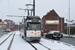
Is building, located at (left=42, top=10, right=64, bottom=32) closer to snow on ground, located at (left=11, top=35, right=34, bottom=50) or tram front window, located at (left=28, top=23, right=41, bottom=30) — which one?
tram front window, located at (left=28, top=23, right=41, bottom=30)

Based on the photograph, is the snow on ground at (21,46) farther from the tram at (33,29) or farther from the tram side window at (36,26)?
the tram side window at (36,26)

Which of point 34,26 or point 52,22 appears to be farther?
point 52,22

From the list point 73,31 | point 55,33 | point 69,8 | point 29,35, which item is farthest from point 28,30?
point 73,31

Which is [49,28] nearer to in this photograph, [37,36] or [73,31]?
[73,31]

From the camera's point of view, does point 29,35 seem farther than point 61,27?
No

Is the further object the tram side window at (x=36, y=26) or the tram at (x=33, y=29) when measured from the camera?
the tram side window at (x=36, y=26)

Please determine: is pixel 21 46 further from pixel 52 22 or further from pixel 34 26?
pixel 52 22

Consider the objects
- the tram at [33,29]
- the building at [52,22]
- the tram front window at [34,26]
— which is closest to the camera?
the tram at [33,29]

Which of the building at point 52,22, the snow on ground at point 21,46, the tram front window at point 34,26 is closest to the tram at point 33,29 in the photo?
the tram front window at point 34,26

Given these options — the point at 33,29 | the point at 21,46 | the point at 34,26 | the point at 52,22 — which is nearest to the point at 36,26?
the point at 34,26

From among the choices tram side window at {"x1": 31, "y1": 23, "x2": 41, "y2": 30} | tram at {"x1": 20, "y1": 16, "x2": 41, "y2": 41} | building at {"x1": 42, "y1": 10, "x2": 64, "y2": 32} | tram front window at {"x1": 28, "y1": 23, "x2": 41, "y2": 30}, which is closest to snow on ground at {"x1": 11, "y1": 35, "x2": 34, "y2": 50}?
tram at {"x1": 20, "y1": 16, "x2": 41, "y2": 41}

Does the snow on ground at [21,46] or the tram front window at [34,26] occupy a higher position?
the tram front window at [34,26]

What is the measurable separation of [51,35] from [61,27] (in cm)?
3668

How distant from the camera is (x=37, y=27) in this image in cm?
1783
